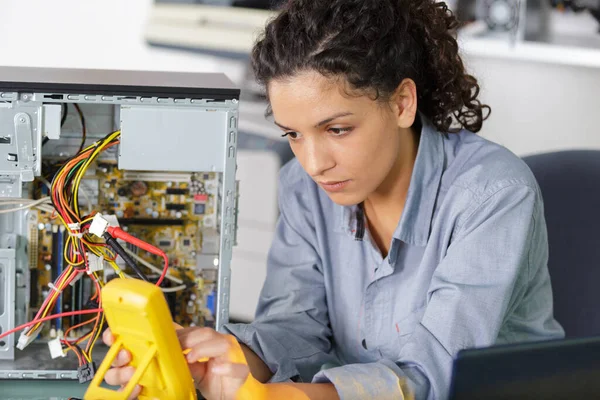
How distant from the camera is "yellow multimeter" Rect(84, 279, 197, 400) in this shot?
33.5 inches

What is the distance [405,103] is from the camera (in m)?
1.20

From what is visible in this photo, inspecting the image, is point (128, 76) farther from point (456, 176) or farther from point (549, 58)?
point (549, 58)

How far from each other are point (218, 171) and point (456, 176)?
1.21 feet

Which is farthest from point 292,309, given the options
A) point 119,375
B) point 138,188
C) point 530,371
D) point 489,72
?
point 489,72

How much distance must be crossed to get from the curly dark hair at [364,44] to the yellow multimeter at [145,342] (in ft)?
1.34

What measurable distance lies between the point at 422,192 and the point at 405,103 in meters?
0.15

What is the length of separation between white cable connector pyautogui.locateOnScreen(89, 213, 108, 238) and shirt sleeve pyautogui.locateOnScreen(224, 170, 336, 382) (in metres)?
0.23

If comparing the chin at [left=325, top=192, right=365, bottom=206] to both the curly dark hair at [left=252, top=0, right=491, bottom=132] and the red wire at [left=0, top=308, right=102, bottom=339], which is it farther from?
the red wire at [left=0, top=308, right=102, bottom=339]

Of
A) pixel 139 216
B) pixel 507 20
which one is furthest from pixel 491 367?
pixel 507 20

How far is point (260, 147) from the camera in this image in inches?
97.5

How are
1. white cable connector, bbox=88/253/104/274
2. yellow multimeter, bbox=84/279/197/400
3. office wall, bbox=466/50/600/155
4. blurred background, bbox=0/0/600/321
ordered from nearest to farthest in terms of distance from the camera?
yellow multimeter, bbox=84/279/197/400 → white cable connector, bbox=88/253/104/274 → blurred background, bbox=0/0/600/321 → office wall, bbox=466/50/600/155

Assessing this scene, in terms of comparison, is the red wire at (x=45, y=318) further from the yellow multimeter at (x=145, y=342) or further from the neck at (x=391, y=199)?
the neck at (x=391, y=199)

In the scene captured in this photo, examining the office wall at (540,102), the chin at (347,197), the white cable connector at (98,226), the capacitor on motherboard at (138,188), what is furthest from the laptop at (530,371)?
the office wall at (540,102)

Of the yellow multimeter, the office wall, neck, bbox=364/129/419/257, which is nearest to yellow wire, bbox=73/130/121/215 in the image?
the yellow multimeter
